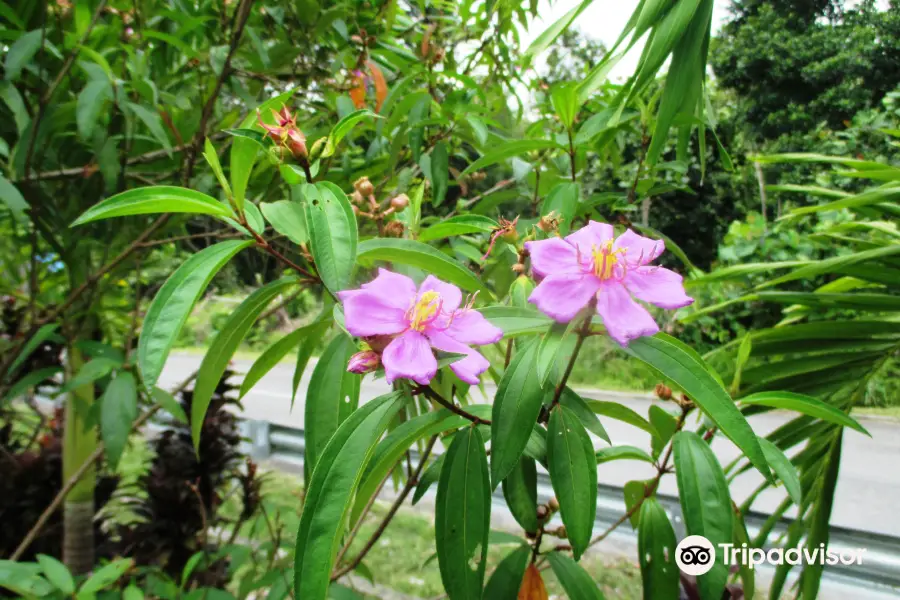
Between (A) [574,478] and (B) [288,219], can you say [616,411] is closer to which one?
(A) [574,478]

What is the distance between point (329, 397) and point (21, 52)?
2.17 feet

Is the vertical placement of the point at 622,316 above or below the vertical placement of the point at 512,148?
below

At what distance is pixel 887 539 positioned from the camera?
134cm

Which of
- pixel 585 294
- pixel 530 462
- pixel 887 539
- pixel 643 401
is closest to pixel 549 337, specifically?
pixel 585 294

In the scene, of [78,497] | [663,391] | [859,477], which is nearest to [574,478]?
[663,391]

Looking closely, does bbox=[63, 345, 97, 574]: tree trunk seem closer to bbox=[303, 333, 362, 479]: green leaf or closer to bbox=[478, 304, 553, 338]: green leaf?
bbox=[303, 333, 362, 479]: green leaf

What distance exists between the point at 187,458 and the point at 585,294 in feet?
5.12

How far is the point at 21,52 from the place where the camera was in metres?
0.70

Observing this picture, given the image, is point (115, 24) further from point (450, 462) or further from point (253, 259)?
point (450, 462)

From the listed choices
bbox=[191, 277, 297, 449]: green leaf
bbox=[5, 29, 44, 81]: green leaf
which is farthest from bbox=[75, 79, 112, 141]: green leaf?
bbox=[191, 277, 297, 449]: green leaf

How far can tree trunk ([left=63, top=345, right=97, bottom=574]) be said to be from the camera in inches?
45.3

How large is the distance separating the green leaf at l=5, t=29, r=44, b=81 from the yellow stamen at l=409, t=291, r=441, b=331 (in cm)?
69

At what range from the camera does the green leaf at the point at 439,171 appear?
2.43 ft

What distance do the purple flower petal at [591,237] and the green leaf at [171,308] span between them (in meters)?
0.21
